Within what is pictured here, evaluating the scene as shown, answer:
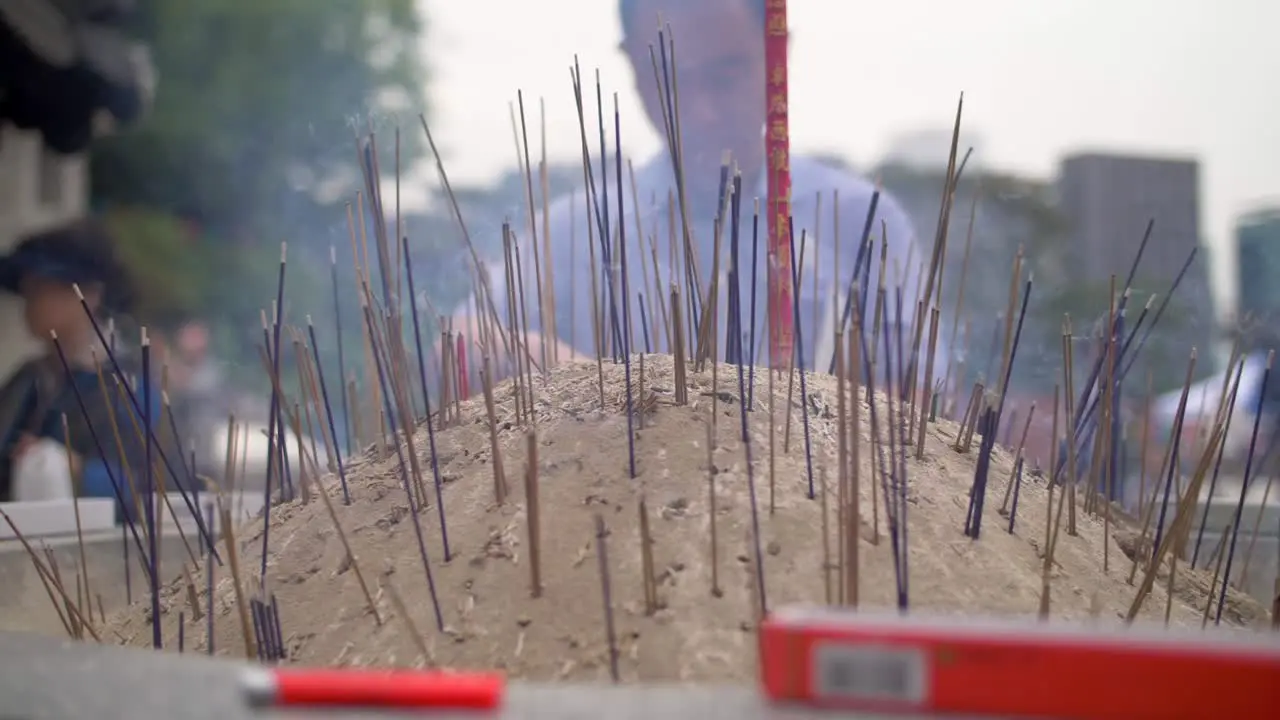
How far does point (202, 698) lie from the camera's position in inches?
12.4

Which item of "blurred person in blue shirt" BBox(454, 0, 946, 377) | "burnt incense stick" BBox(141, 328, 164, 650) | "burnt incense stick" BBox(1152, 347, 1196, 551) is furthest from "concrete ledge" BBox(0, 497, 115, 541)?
"burnt incense stick" BBox(1152, 347, 1196, 551)

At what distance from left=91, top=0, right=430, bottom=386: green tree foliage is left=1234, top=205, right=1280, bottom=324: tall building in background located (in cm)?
220

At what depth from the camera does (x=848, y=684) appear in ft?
0.96

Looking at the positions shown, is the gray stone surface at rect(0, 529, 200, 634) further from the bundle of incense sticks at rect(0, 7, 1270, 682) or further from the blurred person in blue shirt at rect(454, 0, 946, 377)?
the blurred person in blue shirt at rect(454, 0, 946, 377)

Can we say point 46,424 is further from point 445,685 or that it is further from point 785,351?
point 445,685

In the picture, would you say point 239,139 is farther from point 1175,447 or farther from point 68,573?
point 1175,447

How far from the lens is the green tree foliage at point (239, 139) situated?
301 centimetres

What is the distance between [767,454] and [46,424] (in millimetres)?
2261

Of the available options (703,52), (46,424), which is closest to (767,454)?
(703,52)

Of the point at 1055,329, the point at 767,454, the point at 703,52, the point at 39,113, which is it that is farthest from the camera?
the point at 39,113

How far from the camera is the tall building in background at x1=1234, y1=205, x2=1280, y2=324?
1.98 metres

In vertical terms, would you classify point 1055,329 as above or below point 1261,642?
below

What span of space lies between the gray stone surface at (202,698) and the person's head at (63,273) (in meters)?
2.47

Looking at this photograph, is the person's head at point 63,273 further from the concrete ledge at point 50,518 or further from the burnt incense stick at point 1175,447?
the burnt incense stick at point 1175,447
